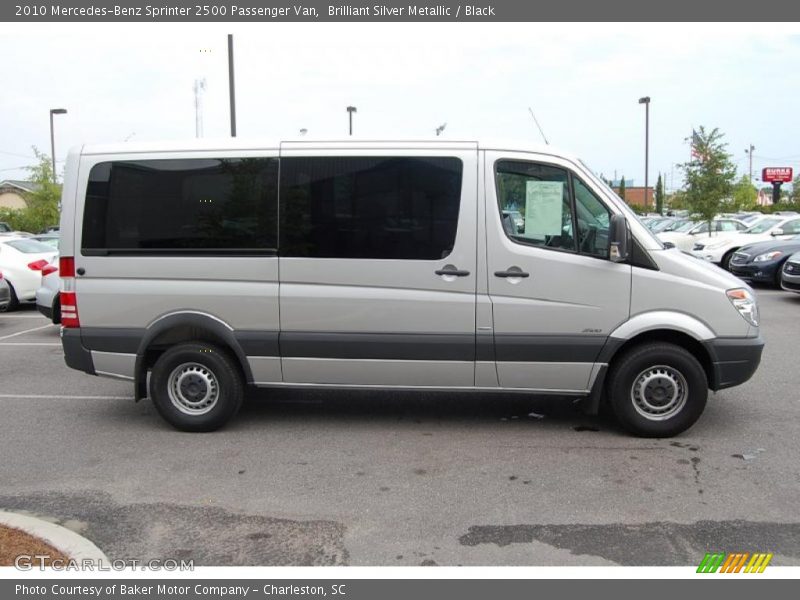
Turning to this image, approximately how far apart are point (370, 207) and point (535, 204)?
4.23 feet

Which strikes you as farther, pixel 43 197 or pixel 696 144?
pixel 43 197

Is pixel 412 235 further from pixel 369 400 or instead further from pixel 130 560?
pixel 130 560

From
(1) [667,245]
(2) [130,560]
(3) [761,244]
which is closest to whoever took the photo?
(2) [130,560]

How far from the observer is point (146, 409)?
6523 millimetres

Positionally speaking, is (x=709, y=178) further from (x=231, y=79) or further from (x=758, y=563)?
(x=758, y=563)

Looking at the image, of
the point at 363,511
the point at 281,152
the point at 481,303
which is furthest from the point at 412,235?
the point at 363,511

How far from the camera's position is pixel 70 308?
5.70m

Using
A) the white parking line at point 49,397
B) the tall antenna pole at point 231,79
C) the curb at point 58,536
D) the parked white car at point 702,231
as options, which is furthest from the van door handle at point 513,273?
the parked white car at point 702,231

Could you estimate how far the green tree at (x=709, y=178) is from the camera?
22.6 metres

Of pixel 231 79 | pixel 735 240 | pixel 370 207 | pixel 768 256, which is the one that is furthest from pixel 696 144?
pixel 370 207

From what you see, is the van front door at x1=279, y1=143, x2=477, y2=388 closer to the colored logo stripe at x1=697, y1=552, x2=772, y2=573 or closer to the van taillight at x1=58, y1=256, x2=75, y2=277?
the van taillight at x1=58, y1=256, x2=75, y2=277

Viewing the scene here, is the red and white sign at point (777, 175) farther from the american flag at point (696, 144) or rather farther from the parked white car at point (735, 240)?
the parked white car at point (735, 240)

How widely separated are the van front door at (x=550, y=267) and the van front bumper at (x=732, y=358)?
0.77 meters

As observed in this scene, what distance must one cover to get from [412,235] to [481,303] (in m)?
0.76
